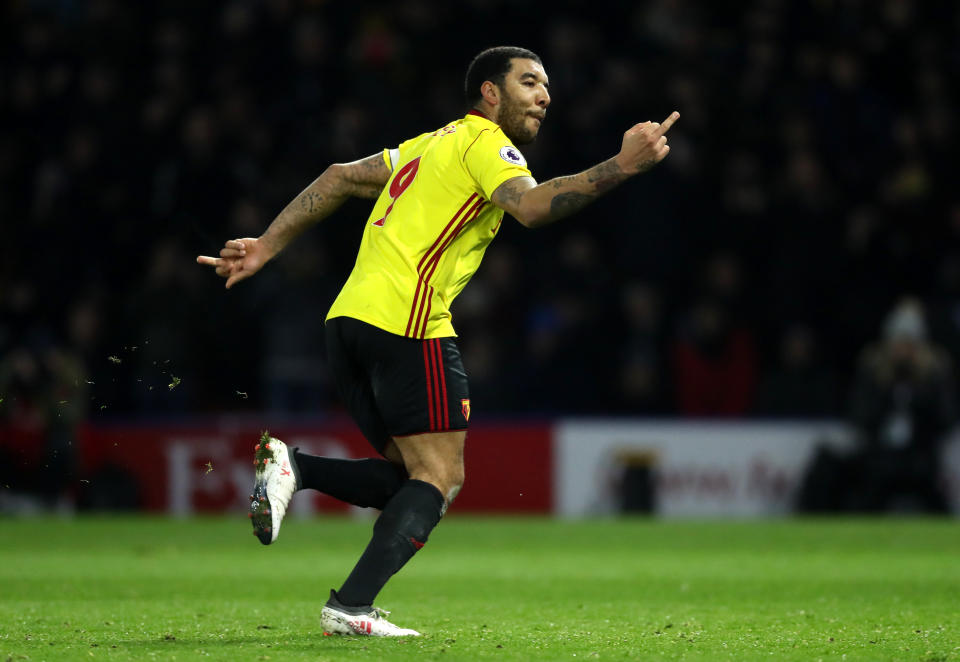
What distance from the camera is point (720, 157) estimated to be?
14938 millimetres

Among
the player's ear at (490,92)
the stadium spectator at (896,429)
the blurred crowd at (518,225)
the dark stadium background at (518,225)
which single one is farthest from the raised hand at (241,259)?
the stadium spectator at (896,429)

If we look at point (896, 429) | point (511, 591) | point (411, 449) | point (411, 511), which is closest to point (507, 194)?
point (411, 449)

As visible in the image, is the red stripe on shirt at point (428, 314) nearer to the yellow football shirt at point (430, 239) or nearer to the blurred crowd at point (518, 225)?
the yellow football shirt at point (430, 239)

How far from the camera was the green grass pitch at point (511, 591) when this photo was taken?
5.02m

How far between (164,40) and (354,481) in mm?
11545

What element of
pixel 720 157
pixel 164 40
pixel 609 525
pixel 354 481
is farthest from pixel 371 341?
pixel 164 40

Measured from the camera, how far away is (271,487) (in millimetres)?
5172

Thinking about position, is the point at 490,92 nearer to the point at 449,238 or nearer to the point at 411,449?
the point at 449,238

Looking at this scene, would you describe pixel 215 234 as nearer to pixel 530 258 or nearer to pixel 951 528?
pixel 530 258

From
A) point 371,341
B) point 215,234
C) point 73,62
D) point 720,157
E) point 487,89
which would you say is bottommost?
point 371,341

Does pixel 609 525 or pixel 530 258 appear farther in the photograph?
pixel 530 258

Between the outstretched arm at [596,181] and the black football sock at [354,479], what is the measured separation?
1.17 meters

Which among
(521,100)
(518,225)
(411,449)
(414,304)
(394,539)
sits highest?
(518,225)

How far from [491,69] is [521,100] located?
0.54 ft
